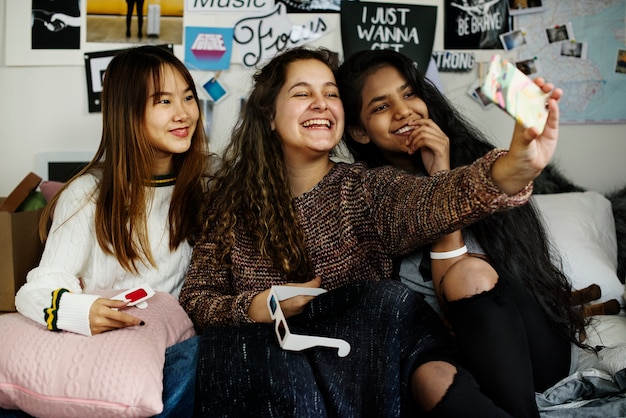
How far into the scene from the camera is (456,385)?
96 cm

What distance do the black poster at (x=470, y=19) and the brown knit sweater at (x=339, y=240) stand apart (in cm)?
80

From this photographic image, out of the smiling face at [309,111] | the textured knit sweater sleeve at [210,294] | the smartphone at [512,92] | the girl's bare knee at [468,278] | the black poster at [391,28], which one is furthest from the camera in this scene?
the black poster at [391,28]

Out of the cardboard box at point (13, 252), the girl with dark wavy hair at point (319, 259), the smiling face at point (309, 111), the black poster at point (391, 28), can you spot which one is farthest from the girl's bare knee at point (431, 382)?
the black poster at point (391, 28)

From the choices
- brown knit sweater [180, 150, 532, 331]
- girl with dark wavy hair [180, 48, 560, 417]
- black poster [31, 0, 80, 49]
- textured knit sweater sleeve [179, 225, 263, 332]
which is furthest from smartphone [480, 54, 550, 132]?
black poster [31, 0, 80, 49]

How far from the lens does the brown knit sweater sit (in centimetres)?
109

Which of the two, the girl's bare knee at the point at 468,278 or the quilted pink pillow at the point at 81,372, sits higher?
the girl's bare knee at the point at 468,278

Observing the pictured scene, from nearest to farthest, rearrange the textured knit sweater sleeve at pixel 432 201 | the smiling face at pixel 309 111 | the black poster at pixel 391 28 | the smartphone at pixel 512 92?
the smartphone at pixel 512 92 < the textured knit sweater sleeve at pixel 432 201 < the smiling face at pixel 309 111 < the black poster at pixel 391 28

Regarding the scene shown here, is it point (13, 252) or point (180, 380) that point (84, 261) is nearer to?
point (13, 252)

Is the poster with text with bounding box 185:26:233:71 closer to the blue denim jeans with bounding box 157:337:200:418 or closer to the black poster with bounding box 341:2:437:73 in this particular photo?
the black poster with bounding box 341:2:437:73

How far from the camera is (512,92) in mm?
817

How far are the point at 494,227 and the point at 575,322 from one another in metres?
0.25

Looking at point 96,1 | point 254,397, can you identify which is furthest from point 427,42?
point 254,397

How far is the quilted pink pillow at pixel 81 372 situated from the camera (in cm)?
92

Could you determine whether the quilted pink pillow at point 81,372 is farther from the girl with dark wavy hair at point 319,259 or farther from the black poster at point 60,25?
the black poster at point 60,25
